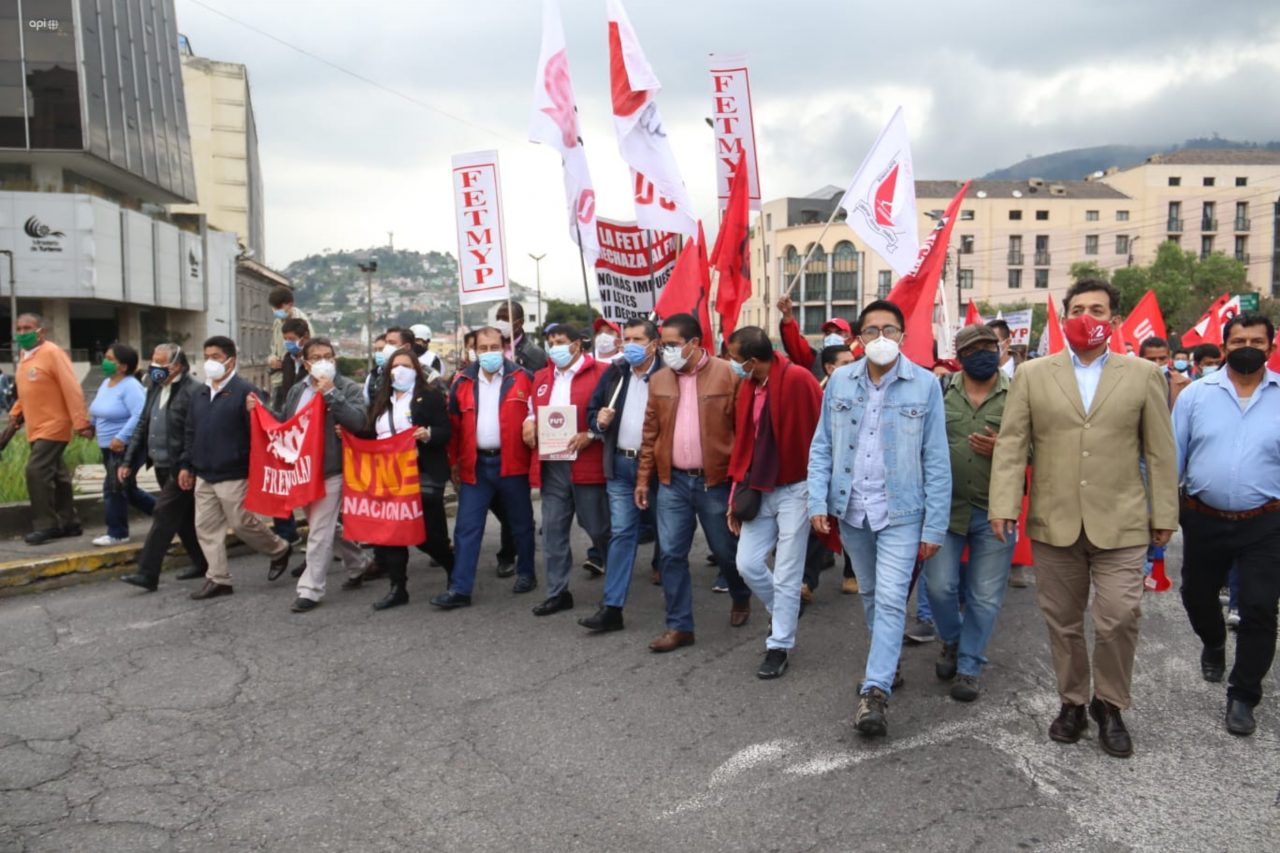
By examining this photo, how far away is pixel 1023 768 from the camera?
4.30 m

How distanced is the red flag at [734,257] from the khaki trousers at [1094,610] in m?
3.05

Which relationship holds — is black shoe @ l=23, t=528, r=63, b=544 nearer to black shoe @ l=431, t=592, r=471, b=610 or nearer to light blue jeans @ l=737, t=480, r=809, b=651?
black shoe @ l=431, t=592, r=471, b=610

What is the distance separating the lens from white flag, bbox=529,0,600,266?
336 inches

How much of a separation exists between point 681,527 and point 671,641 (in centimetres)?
69

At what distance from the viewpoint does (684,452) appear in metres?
5.98

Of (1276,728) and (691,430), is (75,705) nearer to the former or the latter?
(691,430)

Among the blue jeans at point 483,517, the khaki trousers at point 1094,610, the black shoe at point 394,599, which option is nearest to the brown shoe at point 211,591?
the black shoe at point 394,599

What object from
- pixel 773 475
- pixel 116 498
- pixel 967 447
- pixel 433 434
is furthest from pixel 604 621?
pixel 116 498

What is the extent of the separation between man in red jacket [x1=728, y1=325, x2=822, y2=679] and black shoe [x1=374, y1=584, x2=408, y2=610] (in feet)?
9.00

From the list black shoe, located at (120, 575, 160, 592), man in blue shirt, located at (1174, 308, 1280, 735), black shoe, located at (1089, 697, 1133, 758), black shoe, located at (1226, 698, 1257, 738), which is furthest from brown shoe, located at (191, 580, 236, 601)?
black shoe, located at (1226, 698, 1257, 738)

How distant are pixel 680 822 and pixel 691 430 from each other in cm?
261

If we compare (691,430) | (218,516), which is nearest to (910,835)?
(691,430)

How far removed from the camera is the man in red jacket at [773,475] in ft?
18.2

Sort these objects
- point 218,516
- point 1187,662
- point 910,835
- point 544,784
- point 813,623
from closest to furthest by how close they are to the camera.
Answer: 1. point 910,835
2. point 544,784
3. point 1187,662
4. point 813,623
5. point 218,516
